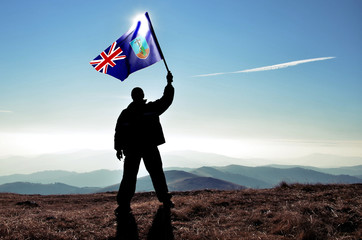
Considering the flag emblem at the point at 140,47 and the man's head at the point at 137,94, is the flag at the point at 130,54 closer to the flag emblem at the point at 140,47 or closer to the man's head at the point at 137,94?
the flag emblem at the point at 140,47

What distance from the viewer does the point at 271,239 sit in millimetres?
3775

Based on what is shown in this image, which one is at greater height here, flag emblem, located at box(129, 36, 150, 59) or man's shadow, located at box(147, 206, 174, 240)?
flag emblem, located at box(129, 36, 150, 59)

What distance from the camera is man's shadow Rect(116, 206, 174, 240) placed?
402 cm

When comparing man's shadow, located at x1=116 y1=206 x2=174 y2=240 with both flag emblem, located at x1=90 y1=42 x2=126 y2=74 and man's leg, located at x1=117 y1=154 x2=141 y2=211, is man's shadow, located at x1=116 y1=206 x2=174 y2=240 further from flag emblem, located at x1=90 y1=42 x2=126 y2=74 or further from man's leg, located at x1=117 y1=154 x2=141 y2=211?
flag emblem, located at x1=90 y1=42 x2=126 y2=74

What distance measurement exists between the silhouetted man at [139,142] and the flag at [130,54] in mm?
1694

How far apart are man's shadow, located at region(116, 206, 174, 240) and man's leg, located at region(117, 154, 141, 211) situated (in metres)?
0.33

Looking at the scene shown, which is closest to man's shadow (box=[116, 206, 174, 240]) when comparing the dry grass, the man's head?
the dry grass

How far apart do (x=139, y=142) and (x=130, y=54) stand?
299cm

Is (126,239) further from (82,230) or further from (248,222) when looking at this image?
(248,222)

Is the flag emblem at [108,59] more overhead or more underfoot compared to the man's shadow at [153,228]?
more overhead

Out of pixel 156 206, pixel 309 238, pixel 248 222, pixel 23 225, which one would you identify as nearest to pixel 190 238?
pixel 248 222

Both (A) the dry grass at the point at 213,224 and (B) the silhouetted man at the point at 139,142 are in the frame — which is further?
(B) the silhouetted man at the point at 139,142

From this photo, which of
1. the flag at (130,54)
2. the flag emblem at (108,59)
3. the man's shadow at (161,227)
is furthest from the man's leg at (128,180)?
the flag emblem at (108,59)

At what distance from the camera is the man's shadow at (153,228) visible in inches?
158
